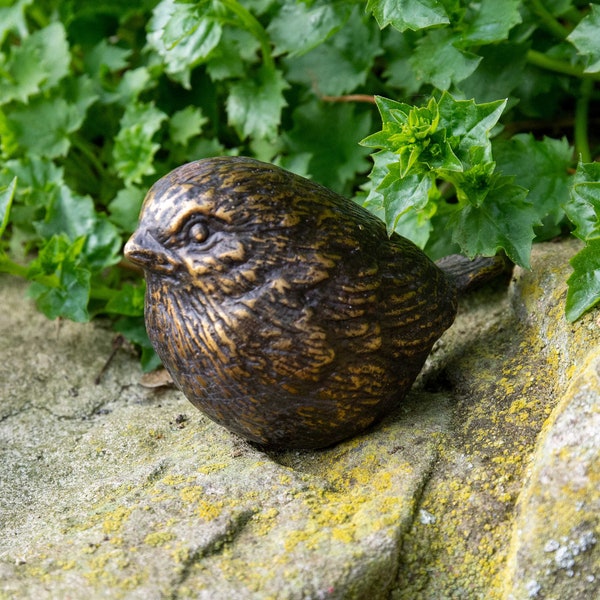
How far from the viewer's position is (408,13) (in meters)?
2.07

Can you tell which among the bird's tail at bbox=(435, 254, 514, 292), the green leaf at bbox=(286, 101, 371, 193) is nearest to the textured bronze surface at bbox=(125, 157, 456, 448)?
the bird's tail at bbox=(435, 254, 514, 292)

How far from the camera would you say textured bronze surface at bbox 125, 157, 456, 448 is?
176 cm

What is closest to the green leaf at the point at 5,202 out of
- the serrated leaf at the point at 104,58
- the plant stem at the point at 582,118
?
the serrated leaf at the point at 104,58

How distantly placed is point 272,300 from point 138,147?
131cm

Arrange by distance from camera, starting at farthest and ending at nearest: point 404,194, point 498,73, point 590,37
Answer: point 498,73, point 590,37, point 404,194

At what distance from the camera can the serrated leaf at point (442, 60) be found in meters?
2.28

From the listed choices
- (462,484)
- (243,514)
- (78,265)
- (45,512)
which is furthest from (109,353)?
(462,484)

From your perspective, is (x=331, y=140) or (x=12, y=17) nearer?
(x=331, y=140)

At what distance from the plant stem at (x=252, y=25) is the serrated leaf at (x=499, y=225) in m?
0.99

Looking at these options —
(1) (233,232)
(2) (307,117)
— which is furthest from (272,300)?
(2) (307,117)

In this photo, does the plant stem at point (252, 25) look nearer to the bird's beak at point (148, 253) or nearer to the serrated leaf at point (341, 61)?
the serrated leaf at point (341, 61)

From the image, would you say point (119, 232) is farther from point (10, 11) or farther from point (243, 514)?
point (243, 514)

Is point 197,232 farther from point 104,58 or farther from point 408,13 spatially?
point 104,58

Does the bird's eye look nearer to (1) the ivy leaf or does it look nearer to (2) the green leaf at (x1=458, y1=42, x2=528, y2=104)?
(1) the ivy leaf
